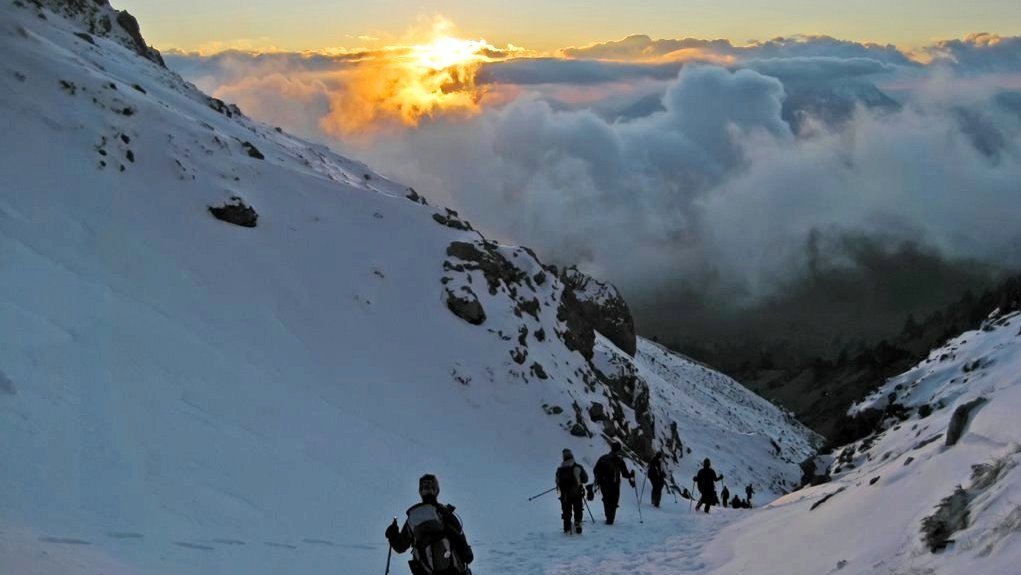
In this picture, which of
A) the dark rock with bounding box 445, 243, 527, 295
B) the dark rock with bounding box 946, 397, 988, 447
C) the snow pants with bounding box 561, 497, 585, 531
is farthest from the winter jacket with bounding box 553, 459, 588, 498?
the dark rock with bounding box 445, 243, 527, 295

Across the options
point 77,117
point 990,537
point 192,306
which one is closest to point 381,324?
point 192,306

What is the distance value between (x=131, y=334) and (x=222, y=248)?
9396 mm

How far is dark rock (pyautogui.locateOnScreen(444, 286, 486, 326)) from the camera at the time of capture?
3188cm

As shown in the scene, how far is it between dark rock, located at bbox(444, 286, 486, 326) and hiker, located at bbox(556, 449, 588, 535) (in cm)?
1539

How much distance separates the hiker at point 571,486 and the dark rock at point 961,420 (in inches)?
278

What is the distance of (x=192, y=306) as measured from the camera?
2244 cm

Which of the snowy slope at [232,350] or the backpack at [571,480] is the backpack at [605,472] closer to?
the backpack at [571,480]

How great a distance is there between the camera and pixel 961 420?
1140 centimetres

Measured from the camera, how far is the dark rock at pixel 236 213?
28812 mm

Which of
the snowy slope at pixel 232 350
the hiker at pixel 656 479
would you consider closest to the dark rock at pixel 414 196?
the snowy slope at pixel 232 350

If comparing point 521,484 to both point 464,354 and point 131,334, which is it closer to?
point 464,354

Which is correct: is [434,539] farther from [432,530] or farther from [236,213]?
[236,213]

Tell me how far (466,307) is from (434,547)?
2364cm

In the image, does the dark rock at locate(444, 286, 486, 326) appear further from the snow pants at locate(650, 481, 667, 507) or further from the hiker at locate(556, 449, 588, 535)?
the hiker at locate(556, 449, 588, 535)
